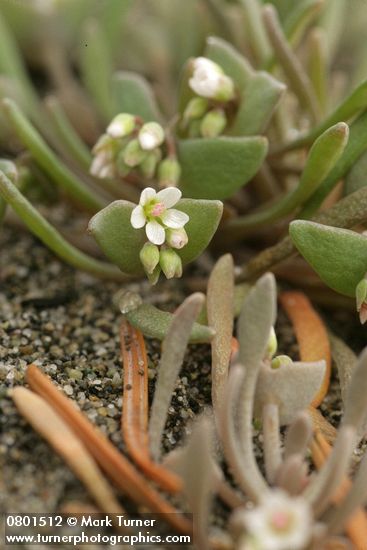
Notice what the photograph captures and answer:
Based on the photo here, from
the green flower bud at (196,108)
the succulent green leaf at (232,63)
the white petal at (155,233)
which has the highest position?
the succulent green leaf at (232,63)

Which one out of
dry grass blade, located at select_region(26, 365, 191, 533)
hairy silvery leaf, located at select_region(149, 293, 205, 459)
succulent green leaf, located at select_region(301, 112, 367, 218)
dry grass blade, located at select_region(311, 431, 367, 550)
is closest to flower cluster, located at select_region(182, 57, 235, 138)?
succulent green leaf, located at select_region(301, 112, 367, 218)

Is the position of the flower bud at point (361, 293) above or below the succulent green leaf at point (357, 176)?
below

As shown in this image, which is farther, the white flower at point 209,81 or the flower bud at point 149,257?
the white flower at point 209,81

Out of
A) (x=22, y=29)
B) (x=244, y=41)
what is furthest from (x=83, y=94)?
(x=244, y=41)

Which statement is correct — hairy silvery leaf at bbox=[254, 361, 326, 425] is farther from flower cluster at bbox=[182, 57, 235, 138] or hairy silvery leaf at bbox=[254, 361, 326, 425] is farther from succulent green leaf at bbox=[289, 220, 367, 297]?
flower cluster at bbox=[182, 57, 235, 138]

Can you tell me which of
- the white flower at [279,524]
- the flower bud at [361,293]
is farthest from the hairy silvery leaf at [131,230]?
the white flower at [279,524]

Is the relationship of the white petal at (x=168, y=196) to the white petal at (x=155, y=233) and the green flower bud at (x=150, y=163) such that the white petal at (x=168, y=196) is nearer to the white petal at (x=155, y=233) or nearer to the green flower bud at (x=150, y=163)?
the white petal at (x=155, y=233)
